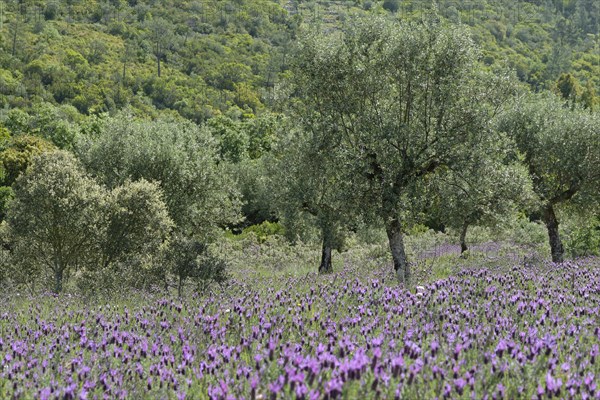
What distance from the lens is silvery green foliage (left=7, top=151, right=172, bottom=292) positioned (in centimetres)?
2150

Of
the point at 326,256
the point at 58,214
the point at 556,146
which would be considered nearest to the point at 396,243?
the point at 326,256

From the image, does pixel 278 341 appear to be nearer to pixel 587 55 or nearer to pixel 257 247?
pixel 257 247

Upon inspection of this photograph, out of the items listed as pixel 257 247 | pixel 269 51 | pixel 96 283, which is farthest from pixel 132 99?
pixel 96 283

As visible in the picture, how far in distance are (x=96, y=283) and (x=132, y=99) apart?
105715mm

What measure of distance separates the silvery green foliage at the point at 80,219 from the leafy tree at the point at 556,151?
1463 centimetres

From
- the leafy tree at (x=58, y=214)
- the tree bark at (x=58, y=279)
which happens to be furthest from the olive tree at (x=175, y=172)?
the tree bark at (x=58, y=279)

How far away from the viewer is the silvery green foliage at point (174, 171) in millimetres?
27781

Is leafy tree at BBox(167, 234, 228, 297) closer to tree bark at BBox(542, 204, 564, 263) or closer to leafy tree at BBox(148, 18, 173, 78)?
tree bark at BBox(542, 204, 564, 263)

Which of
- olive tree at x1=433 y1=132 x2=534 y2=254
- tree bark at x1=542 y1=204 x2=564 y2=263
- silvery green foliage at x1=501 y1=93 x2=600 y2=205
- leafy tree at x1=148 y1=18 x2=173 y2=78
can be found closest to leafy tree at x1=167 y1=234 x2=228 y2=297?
olive tree at x1=433 y1=132 x2=534 y2=254

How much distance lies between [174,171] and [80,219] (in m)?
7.14

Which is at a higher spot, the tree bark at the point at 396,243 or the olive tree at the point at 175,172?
the tree bark at the point at 396,243

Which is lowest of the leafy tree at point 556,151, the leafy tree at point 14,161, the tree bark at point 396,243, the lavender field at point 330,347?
the leafy tree at point 14,161

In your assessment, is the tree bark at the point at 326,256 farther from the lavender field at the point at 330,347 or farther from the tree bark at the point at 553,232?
the lavender field at the point at 330,347

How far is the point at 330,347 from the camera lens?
588 cm
